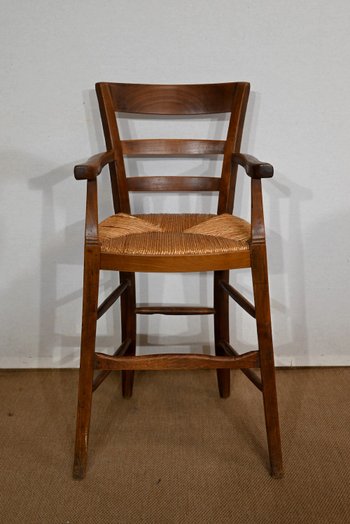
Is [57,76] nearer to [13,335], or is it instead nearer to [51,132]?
[51,132]

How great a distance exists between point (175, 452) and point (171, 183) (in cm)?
74

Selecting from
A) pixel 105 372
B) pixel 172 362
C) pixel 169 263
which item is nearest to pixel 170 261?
pixel 169 263

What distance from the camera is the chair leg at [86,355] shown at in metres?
1.17

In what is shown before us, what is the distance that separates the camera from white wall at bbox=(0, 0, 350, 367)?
61.4 inches

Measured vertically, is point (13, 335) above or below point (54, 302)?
below

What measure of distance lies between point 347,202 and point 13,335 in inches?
47.6

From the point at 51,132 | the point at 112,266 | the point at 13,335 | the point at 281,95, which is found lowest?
the point at 13,335

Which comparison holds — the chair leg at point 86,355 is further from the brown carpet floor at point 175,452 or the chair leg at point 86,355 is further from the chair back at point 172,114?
the chair back at point 172,114

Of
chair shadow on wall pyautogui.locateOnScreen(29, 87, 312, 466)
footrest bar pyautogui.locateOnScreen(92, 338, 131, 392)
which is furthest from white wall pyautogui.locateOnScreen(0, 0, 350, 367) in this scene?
footrest bar pyautogui.locateOnScreen(92, 338, 131, 392)

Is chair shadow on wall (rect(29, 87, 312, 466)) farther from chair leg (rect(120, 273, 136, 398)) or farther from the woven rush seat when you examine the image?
the woven rush seat

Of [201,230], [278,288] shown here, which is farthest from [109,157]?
[278,288]

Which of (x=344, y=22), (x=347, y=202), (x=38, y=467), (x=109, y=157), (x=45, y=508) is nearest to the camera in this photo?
(x=45, y=508)

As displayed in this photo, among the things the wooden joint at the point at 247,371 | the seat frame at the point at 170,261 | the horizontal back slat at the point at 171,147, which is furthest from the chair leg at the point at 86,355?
the horizontal back slat at the point at 171,147

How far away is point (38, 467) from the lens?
50.1 inches
